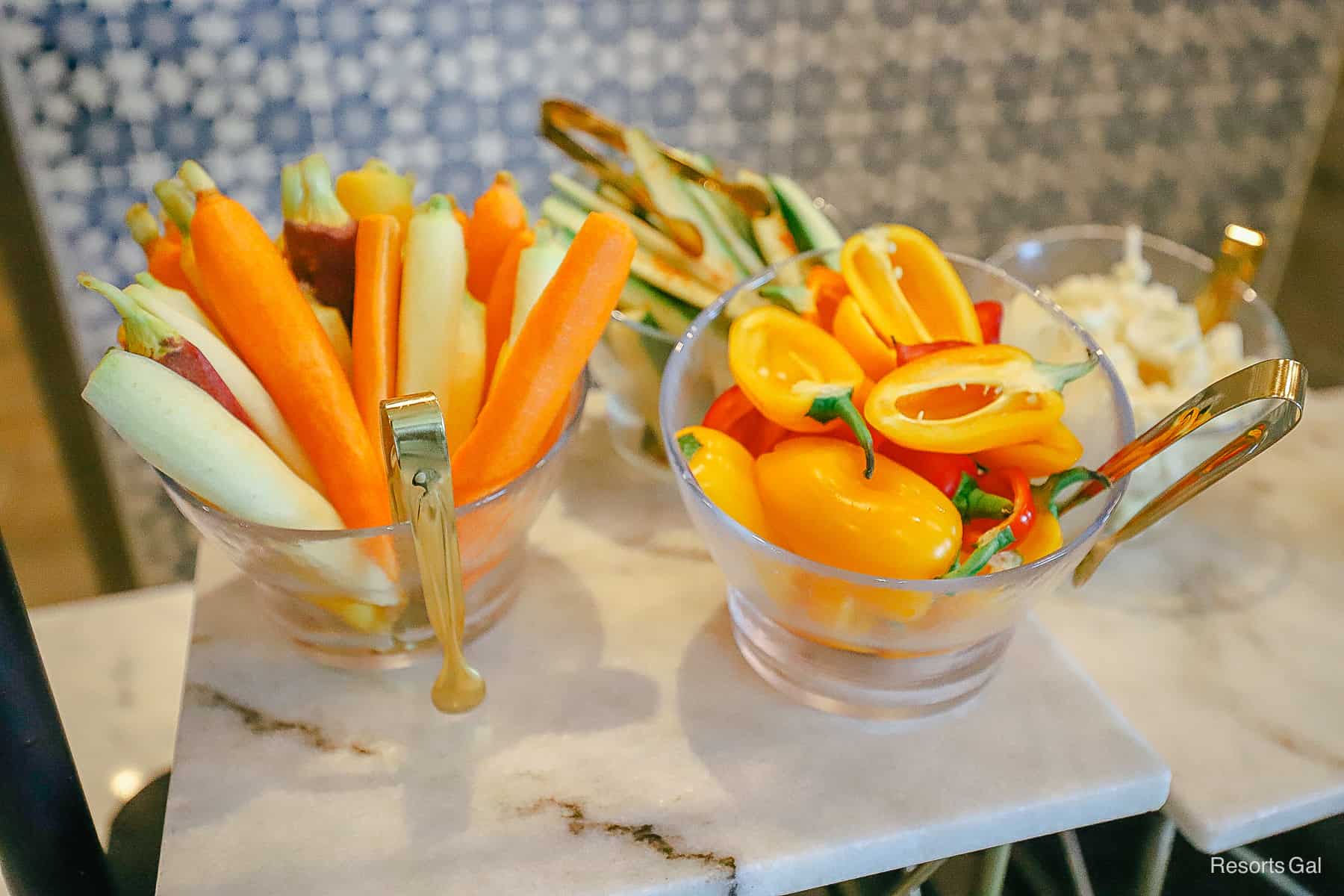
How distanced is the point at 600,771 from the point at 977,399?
25cm

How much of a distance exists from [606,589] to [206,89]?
1.72ft

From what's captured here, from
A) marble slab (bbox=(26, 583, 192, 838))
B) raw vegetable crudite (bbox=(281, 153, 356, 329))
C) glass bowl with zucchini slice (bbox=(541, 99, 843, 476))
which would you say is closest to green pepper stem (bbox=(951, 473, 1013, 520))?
glass bowl with zucchini slice (bbox=(541, 99, 843, 476))

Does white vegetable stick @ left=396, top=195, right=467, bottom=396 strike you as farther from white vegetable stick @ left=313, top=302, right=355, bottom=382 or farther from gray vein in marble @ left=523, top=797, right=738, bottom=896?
gray vein in marble @ left=523, top=797, right=738, bottom=896

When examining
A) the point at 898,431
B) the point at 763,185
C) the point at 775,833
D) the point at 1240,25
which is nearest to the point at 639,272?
the point at 763,185

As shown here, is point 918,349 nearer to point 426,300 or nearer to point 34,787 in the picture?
point 426,300

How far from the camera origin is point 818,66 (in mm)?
920

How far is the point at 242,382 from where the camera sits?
48 cm

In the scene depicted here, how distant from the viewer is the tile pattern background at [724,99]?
0.80m

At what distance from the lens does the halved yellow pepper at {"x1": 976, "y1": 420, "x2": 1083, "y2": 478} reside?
500 millimetres

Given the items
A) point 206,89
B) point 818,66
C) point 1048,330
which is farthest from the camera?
point 818,66

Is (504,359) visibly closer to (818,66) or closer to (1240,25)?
(818,66)

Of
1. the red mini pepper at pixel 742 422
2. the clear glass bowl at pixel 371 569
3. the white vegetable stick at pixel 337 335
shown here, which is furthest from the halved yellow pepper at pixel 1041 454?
the white vegetable stick at pixel 337 335

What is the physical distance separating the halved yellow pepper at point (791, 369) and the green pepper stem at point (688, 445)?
35 mm

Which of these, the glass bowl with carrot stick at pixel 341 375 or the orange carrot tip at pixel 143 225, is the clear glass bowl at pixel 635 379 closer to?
the glass bowl with carrot stick at pixel 341 375
